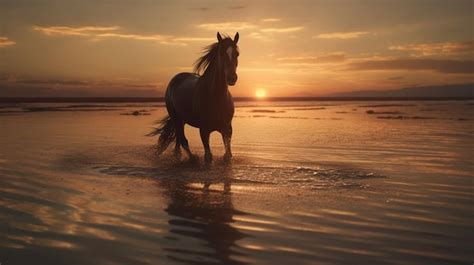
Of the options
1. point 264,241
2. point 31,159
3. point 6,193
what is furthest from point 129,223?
point 31,159

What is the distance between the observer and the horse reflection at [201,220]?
4.14 meters

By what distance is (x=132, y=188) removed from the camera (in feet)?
23.3

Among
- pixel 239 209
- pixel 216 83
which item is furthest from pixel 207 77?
pixel 239 209

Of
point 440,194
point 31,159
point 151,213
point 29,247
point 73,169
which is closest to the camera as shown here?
point 29,247

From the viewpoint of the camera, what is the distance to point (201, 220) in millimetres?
5301

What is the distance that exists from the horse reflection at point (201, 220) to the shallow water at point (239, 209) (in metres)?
0.02

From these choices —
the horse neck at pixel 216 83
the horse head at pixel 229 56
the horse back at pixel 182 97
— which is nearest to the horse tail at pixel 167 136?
the horse back at pixel 182 97

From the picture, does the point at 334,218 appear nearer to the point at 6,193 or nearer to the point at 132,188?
the point at 132,188

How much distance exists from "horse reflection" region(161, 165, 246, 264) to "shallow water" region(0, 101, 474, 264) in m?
0.02

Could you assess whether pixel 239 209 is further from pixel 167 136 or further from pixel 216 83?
pixel 167 136

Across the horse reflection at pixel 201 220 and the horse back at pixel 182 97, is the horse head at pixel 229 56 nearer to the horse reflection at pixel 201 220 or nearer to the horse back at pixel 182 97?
the horse back at pixel 182 97

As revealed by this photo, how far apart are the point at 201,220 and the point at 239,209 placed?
0.65m

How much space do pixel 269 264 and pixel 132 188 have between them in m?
3.73

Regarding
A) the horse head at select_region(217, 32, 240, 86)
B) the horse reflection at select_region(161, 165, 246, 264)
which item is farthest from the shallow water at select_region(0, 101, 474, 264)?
the horse head at select_region(217, 32, 240, 86)
